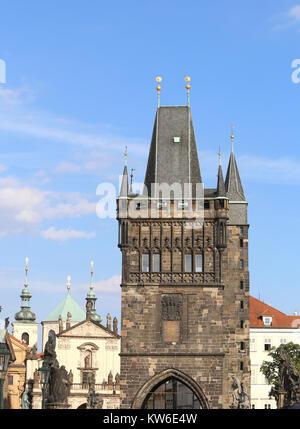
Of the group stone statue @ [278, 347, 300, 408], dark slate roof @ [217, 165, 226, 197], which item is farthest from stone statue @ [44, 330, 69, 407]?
dark slate roof @ [217, 165, 226, 197]

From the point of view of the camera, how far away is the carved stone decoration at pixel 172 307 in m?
53.3

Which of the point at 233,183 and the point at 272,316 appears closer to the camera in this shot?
the point at 233,183

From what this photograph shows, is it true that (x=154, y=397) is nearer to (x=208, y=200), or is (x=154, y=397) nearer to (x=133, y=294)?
(x=133, y=294)

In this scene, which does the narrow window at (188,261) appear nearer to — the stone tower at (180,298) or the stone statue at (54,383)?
the stone tower at (180,298)

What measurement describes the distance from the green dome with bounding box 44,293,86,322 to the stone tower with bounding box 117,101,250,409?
Result: 53.7 metres

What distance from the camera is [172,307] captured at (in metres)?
53.4

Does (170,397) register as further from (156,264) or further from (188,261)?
(188,261)

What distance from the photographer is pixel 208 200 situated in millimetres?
55031

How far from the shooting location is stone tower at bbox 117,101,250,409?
52.6 meters

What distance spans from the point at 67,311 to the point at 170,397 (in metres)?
57.2

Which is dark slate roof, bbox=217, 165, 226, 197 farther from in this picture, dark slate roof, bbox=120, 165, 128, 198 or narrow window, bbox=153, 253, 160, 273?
dark slate roof, bbox=120, 165, 128, 198

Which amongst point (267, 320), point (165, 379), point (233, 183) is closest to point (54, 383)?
point (165, 379)

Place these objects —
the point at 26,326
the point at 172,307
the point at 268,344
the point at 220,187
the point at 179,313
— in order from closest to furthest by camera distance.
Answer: the point at 179,313 → the point at 172,307 → the point at 220,187 → the point at 268,344 → the point at 26,326
